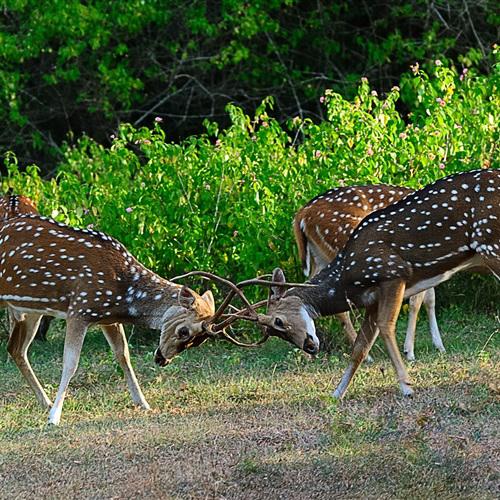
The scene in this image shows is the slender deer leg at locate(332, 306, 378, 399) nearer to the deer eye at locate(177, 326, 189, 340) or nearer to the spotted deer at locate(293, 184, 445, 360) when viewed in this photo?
the deer eye at locate(177, 326, 189, 340)

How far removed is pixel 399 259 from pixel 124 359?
81.8 inches

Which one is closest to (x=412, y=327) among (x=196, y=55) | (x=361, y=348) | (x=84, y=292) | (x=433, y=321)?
(x=433, y=321)

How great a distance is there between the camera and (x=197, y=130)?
21.1 m

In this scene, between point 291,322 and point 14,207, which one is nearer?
point 291,322

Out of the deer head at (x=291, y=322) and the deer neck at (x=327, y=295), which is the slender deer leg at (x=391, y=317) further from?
the deer head at (x=291, y=322)

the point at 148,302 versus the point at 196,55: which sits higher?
the point at 148,302

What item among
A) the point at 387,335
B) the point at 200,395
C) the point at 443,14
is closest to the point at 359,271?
the point at 387,335

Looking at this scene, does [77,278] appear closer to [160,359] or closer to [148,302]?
[148,302]

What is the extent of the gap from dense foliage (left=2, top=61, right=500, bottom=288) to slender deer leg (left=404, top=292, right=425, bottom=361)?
1.21m

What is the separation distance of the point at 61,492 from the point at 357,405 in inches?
94.0

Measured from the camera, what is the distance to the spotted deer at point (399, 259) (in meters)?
9.19

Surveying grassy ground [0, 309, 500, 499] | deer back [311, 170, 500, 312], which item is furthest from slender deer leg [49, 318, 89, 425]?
deer back [311, 170, 500, 312]

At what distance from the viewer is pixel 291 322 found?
9.27 meters

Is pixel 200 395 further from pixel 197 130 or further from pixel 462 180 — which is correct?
pixel 197 130
